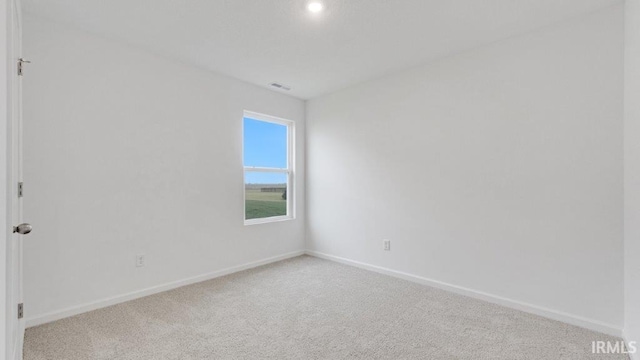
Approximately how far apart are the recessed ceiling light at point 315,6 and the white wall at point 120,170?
168 centimetres

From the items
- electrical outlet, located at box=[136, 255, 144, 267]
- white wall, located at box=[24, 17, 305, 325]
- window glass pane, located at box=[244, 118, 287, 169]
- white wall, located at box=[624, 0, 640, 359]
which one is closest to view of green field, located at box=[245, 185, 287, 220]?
white wall, located at box=[24, 17, 305, 325]

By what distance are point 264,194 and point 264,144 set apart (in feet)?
2.31

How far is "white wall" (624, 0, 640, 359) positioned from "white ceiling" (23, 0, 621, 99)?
1.37 ft

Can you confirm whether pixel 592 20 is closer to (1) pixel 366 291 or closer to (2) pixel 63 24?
(1) pixel 366 291

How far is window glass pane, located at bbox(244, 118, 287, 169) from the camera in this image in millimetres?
3986

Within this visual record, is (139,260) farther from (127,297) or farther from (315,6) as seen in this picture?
(315,6)

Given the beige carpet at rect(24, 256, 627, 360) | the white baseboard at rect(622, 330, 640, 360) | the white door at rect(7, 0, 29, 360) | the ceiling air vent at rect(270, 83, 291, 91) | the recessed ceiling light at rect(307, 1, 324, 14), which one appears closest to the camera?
the white door at rect(7, 0, 29, 360)

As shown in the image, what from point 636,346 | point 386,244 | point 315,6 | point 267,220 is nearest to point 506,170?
point 636,346

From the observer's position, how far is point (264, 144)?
13.9ft

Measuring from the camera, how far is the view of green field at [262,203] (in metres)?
3.98

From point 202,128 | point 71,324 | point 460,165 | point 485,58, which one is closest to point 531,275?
point 460,165
